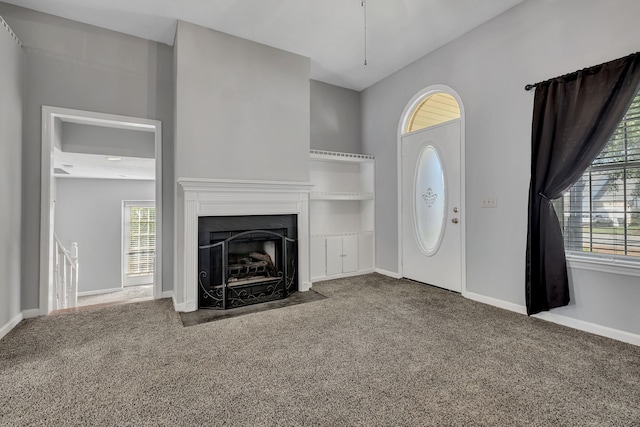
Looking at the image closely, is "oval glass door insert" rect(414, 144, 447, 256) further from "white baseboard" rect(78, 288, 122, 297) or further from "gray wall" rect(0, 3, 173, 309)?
"white baseboard" rect(78, 288, 122, 297)

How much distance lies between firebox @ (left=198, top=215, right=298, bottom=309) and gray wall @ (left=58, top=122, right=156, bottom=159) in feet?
6.32

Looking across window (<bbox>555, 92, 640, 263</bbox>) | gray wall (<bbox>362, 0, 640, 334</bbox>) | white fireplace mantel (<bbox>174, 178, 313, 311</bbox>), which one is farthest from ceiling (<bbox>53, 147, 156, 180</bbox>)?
window (<bbox>555, 92, 640, 263</bbox>)

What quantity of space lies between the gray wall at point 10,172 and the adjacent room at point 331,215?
0.08 feet

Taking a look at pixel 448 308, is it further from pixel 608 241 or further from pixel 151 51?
pixel 151 51

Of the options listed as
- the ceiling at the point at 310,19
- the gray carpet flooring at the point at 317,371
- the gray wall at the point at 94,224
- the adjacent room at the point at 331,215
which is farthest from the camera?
the gray wall at the point at 94,224

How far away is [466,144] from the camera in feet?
10.8

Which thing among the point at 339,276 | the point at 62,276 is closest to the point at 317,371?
the point at 339,276

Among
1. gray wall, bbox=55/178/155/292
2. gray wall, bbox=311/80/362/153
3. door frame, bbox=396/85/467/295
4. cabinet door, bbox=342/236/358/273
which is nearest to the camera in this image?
door frame, bbox=396/85/467/295

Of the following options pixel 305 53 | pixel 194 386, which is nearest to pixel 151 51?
pixel 305 53

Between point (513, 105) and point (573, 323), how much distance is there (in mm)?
1959

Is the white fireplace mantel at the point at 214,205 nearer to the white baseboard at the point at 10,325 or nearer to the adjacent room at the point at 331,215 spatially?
the adjacent room at the point at 331,215

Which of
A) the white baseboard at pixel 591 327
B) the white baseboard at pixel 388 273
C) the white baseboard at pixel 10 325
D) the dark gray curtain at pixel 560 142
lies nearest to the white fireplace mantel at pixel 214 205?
the white baseboard at pixel 10 325

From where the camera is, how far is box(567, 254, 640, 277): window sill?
219cm

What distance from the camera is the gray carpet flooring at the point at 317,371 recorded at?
4.83 ft
